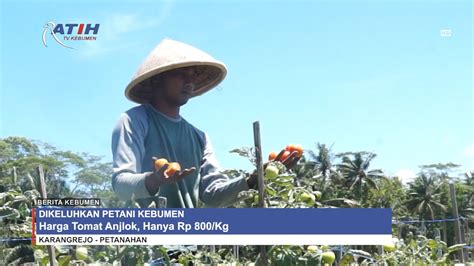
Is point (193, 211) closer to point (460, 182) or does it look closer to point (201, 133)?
point (201, 133)

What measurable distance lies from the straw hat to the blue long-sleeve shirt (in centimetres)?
8

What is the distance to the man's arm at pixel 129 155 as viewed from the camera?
7.57 feet

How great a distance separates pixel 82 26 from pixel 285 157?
1.21 metres

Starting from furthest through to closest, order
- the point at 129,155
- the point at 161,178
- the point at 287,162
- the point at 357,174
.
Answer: the point at 357,174 < the point at 129,155 < the point at 287,162 < the point at 161,178

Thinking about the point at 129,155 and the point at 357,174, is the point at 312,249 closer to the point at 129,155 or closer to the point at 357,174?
the point at 129,155

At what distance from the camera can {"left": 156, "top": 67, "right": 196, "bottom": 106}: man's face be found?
2.60 metres

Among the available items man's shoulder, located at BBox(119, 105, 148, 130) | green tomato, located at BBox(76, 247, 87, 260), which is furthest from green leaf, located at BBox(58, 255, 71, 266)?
man's shoulder, located at BBox(119, 105, 148, 130)

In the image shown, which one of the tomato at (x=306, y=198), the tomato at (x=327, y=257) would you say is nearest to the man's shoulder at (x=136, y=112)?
the tomato at (x=306, y=198)

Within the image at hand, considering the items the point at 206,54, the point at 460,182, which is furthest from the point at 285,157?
the point at 460,182

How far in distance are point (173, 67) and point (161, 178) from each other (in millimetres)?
536

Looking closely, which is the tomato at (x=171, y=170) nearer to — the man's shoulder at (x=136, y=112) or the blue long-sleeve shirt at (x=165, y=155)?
the blue long-sleeve shirt at (x=165, y=155)

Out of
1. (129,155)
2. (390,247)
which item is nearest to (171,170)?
(129,155)

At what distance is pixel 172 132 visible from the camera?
2619 millimetres

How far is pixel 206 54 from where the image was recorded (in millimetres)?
2629
